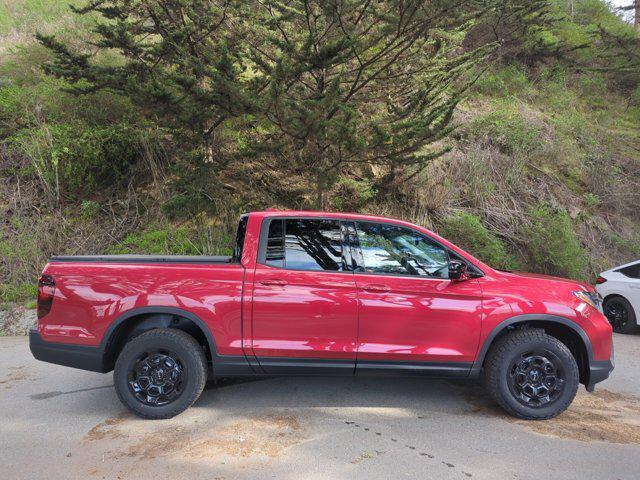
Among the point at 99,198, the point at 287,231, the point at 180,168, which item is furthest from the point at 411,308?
the point at 99,198

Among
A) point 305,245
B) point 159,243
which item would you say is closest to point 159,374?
point 305,245

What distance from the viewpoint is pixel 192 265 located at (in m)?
4.05

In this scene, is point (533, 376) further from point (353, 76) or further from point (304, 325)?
point (353, 76)

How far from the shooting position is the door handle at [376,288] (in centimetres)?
398

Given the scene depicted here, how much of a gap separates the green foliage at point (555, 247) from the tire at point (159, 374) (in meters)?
7.99

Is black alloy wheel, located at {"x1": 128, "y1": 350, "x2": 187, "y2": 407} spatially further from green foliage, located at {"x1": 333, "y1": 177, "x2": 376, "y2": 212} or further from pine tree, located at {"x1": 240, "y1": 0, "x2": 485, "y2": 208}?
green foliage, located at {"x1": 333, "y1": 177, "x2": 376, "y2": 212}

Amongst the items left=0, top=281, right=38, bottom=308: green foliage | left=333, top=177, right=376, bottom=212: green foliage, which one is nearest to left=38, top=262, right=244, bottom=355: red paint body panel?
left=0, top=281, right=38, bottom=308: green foliage

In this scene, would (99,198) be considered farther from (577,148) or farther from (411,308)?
(577,148)

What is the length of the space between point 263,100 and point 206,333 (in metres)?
3.85

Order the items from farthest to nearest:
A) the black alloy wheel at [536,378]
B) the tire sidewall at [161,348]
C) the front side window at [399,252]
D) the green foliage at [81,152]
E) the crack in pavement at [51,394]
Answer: the green foliage at [81,152]
the crack in pavement at [51,394]
the front side window at [399,252]
the black alloy wheel at [536,378]
the tire sidewall at [161,348]

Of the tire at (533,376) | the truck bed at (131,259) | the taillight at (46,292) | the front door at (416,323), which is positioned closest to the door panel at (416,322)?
the front door at (416,323)

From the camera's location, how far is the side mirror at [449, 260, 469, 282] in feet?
13.3

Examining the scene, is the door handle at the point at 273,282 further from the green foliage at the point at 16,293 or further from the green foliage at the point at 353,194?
the green foliage at the point at 16,293

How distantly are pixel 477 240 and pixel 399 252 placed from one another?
5.97 m
